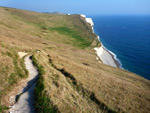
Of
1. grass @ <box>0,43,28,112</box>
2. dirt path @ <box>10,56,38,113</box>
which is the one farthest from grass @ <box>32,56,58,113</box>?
grass @ <box>0,43,28,112</box>

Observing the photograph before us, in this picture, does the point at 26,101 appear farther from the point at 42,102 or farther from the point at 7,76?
the point at 7,76

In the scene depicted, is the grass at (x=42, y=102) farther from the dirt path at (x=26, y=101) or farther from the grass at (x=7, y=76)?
the grass at (x=7, y=76)

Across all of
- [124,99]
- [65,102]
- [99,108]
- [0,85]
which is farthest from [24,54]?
[124,99]

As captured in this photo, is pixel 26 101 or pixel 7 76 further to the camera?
pixel 7 76

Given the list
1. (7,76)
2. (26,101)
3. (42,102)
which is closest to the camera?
(42,102)

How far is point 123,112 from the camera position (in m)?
16.4

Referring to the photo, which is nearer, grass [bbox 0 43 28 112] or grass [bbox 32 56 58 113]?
grass [bbox 32 56 58 113]

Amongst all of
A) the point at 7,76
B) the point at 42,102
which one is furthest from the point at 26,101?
the point at 7,76

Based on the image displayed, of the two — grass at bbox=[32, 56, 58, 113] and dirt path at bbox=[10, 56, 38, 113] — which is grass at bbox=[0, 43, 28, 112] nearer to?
dirt path at bbox=[10, 56, 38, 113]

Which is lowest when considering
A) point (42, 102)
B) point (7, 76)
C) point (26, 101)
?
point (26, 101)

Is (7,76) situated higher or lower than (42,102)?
higher

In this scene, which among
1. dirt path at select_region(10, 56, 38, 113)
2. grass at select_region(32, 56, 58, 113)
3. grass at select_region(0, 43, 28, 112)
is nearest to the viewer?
dirt path at select_region(10, 56, 38, 113)

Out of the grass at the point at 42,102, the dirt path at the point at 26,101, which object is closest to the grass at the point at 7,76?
the dirt path at the point at 26,101

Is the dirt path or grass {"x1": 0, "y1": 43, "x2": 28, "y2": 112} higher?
grass {"x1": 0, "y1": 43, "x2": 28, "y2": 112}
